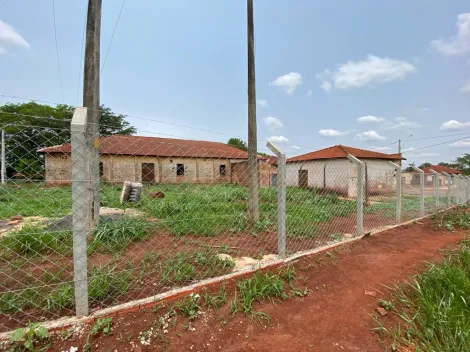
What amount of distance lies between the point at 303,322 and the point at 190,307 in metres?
1.04

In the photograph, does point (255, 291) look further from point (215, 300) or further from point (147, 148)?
point (147, 148)

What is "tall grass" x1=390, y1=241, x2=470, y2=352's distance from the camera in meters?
1.83

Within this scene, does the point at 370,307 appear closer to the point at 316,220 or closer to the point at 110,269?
the point at 110,269

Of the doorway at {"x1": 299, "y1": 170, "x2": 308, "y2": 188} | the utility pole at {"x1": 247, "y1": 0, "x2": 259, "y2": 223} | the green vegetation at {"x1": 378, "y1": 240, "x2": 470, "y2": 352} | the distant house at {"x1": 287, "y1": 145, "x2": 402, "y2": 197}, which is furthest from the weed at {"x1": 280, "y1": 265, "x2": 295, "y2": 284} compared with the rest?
the doorway at {"x1": 299, "y1": 170, "x2": 308, "y2": 188}

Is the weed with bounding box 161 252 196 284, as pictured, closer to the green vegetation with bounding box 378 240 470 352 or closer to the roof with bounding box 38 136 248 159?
the roof with bounding box 38 136 248 159

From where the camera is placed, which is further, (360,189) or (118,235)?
(360,189)

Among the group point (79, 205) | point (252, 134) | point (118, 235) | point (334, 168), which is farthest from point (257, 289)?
point (334, 168)


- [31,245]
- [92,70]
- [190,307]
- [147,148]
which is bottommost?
[190,307]

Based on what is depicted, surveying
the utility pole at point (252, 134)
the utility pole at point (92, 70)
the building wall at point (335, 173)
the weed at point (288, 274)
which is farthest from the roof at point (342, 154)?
the utility pole at point (92, 70)

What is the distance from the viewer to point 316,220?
5.86 m

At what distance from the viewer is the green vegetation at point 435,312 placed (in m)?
1.83

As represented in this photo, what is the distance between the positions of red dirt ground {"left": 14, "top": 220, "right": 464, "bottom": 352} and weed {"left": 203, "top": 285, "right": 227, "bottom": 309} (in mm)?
62

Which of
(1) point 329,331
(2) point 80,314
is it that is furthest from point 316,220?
(2) point 80,314

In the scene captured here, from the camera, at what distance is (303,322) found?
2.09 meters
